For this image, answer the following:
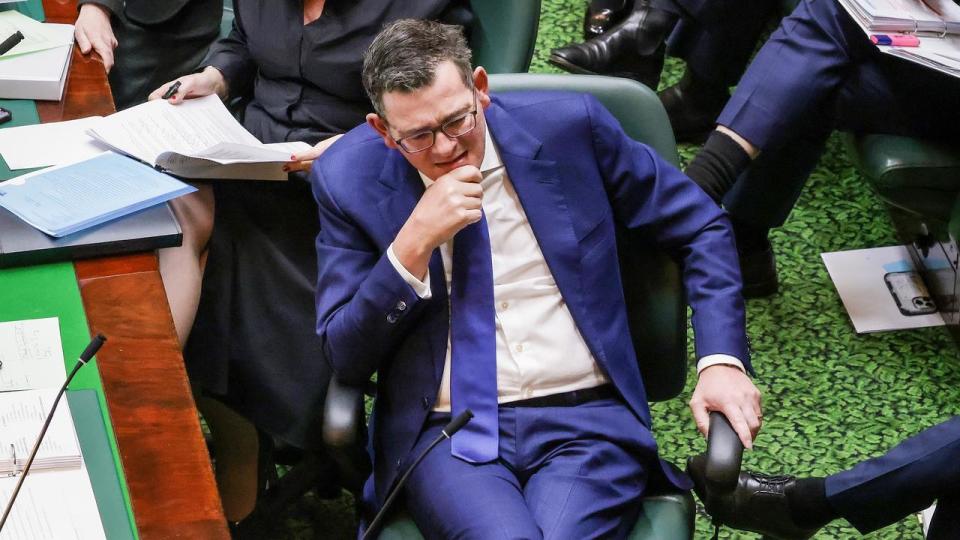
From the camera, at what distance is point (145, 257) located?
1927mm

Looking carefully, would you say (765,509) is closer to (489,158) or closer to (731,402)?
(731,402)

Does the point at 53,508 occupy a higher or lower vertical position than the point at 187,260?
higher

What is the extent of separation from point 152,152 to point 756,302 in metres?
1.63

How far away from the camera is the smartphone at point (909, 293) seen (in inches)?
118

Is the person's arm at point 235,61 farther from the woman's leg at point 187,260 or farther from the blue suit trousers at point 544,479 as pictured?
the blue suit trousers at point 544,479

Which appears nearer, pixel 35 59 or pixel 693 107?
pixel 35 59

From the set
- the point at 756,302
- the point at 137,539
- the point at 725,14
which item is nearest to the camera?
the point at 137,539

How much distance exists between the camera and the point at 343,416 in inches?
71.4

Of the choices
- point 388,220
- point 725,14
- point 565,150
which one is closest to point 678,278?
point 565,150

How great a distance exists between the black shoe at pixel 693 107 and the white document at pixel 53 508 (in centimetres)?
236

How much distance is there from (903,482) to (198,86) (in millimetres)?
1554

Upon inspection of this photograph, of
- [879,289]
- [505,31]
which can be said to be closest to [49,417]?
[505,31]

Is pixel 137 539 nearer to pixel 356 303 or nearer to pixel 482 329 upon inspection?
pixel 356 303

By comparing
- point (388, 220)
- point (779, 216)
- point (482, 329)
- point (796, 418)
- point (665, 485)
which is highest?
point (388, 220)
